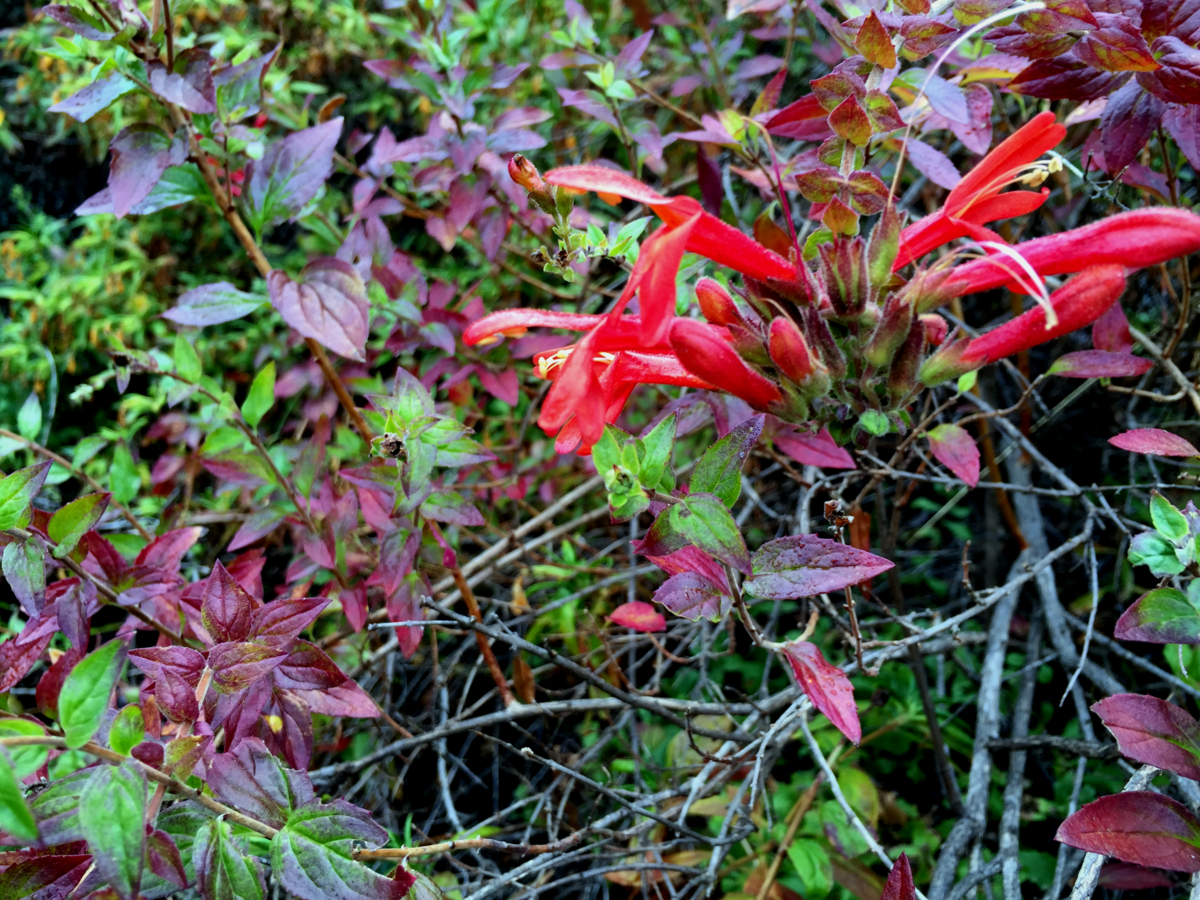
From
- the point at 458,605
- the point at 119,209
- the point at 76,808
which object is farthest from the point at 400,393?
the point at 458,605

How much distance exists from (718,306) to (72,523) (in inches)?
34.4

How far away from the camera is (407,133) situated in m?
2.95

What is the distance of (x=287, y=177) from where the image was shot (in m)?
1.30

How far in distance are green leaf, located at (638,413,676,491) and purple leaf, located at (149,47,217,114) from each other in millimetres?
827

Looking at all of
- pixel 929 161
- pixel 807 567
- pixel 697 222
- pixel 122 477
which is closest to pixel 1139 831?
pixel 807 567

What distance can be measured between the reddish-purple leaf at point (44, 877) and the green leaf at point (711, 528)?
69 cm

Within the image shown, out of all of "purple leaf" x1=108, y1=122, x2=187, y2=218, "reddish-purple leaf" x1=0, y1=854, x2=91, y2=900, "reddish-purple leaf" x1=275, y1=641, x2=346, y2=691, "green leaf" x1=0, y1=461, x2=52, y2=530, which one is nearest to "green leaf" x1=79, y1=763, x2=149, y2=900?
"reddish-purple leaf" x1=0, y1=854, x2=91, y2=900

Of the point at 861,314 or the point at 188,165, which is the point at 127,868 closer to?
the point at 861,314

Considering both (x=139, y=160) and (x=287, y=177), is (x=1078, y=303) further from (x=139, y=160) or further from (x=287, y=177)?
(x=139, y=160)

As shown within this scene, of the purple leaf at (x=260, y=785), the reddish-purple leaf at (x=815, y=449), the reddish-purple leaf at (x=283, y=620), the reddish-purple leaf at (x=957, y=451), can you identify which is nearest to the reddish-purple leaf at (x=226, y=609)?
the reddish-purple leaf at (x=283, y=620)

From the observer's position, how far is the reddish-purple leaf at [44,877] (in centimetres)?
78

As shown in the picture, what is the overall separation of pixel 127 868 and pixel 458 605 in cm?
122

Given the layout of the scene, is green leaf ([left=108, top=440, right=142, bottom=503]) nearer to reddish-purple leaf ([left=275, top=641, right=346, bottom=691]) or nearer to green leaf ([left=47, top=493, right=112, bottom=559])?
green leaf ([left=47, top=493, right=112, bottom=559])

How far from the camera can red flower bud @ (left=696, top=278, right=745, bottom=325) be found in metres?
0.91
